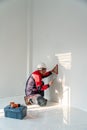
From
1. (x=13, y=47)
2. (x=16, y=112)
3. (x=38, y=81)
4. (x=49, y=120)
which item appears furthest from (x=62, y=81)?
(x=13, y=47)

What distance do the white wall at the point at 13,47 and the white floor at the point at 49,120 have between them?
2.24 feet

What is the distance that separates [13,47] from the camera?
3.10 m

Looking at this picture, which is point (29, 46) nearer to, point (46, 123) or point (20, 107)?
point (20, 107)

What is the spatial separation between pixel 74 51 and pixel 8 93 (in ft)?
4.56

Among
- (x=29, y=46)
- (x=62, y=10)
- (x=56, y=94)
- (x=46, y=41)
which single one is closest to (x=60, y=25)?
(x=62, y=10)

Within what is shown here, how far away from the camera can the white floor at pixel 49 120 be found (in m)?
1.79

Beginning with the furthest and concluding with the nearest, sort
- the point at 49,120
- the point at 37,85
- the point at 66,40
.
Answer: the point at 37,85 < the point at 66,40 < the point at 49,120

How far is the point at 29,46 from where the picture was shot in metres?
3.20

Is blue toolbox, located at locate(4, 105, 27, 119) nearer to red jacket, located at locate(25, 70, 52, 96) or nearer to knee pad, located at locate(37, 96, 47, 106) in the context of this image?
knee pad, located at locate(37, 96, 47, 106)

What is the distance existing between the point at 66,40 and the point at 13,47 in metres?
1.02

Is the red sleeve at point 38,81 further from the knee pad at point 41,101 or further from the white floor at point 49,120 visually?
the white floor at point 49,120

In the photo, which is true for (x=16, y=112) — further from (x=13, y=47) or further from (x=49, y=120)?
(x=13, y=47)

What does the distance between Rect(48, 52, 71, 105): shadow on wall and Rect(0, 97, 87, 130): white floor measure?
161 mm

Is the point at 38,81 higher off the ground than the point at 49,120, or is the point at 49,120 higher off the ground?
the point at 38,81
